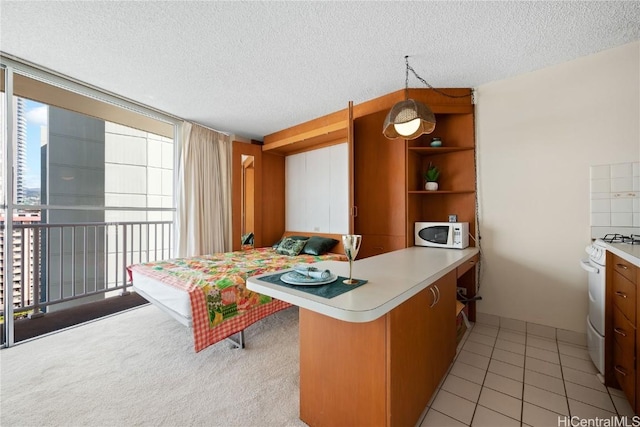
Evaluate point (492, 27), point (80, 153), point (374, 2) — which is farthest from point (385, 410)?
point (80, 153)

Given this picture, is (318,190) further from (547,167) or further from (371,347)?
(371,347)

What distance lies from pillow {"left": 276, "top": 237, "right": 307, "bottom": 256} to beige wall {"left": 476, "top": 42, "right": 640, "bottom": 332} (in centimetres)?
230

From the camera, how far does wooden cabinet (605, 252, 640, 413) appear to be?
134 cm

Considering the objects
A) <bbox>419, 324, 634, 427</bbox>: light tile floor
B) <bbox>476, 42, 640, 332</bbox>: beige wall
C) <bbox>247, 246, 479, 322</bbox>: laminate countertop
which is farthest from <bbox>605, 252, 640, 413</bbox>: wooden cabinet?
<bbox>247, 246, 479, 322</bbox>: laminate countertop

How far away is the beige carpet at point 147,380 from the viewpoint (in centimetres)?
147

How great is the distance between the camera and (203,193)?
12.9ft

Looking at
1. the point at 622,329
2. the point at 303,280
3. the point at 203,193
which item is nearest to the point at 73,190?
the point at 203,193

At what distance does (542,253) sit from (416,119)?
189 cm

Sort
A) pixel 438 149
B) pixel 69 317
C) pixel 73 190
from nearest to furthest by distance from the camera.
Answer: pixel 438 149 → pixel 69 317 → pixel 73 190

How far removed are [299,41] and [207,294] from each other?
218 cm

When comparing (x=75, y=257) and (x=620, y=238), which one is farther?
(x=75, y=257)

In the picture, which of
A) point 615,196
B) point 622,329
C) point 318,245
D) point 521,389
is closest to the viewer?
point 622,329

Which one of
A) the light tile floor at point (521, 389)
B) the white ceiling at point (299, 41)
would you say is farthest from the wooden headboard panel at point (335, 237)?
the white ceiling at point (299, 41)

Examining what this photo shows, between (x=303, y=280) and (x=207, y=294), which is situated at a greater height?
(x=303, y=280)
